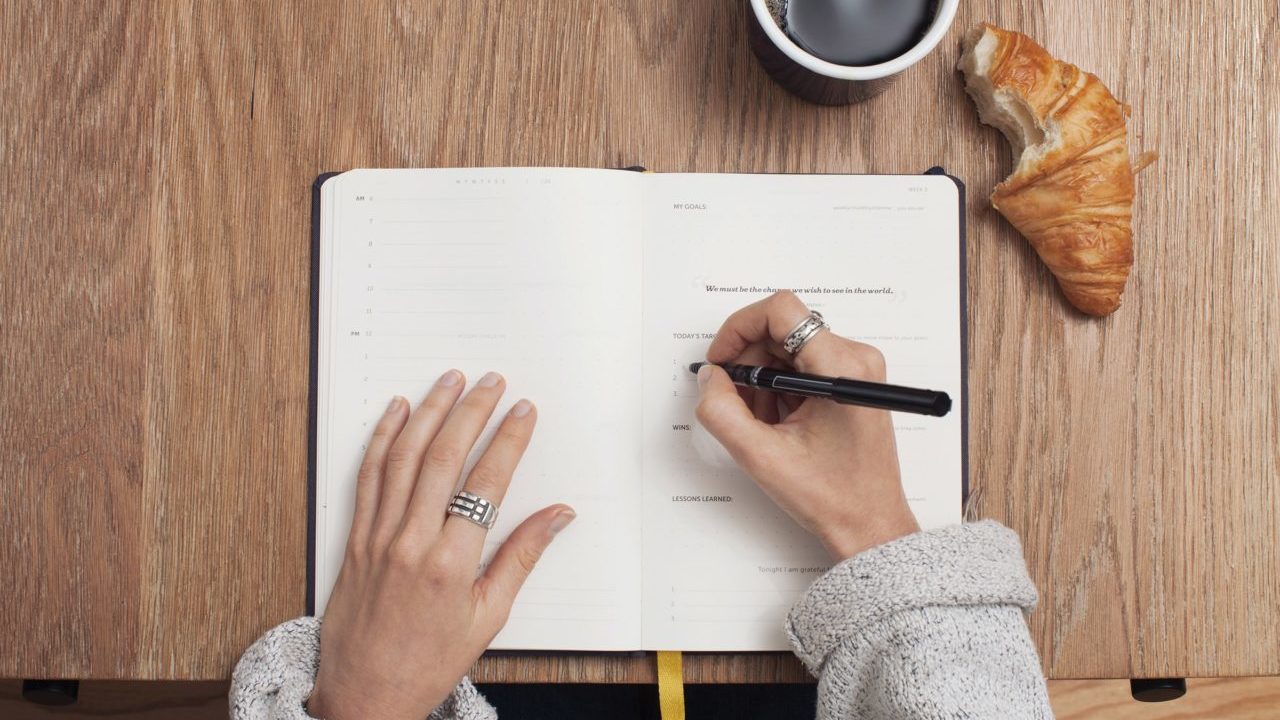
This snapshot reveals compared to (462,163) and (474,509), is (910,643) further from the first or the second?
(462,163)

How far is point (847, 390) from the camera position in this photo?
1.63ft

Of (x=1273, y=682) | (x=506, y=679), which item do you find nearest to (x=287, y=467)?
(x=506, y=679)

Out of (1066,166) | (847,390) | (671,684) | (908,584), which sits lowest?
(671,684)

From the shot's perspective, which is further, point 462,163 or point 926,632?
point 462,163

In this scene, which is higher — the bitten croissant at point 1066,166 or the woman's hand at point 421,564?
the bitten croissant at point 1066,166

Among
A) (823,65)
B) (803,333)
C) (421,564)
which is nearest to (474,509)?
(421,564)

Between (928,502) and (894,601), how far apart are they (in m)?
0.12

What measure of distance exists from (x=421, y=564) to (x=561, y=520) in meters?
0.11

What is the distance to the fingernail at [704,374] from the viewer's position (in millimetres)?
575

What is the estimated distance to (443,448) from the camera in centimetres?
59

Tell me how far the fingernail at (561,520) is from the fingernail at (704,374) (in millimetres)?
151

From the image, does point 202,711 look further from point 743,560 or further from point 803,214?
point 803,214

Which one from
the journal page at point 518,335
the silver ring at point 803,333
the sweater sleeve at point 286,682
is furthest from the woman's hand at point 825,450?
the sweater sleeve at point 286,682

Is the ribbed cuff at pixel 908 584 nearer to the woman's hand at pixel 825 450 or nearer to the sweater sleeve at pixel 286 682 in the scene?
the woman's hand at pixel 825 450
